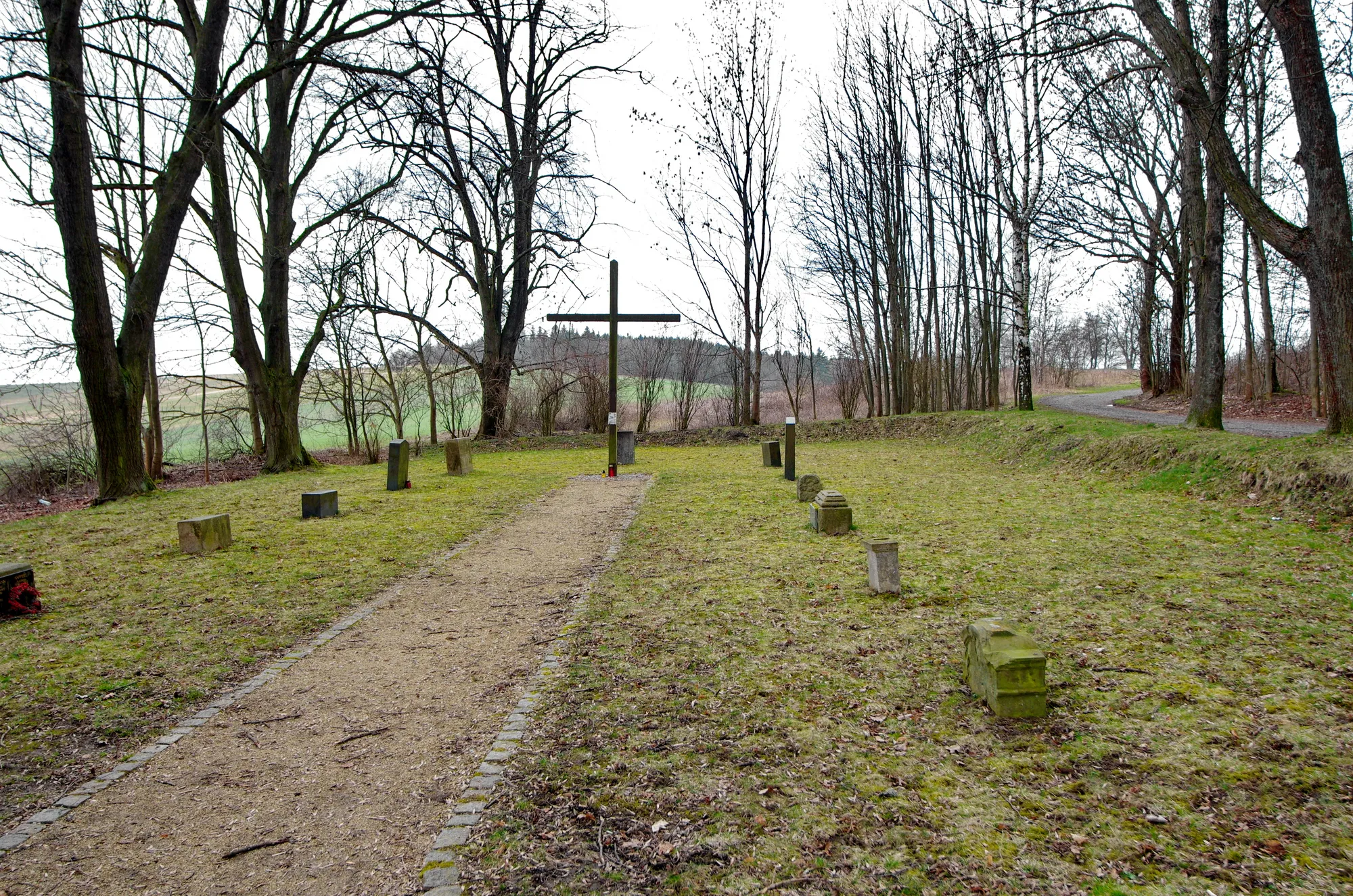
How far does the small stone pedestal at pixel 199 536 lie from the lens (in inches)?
265

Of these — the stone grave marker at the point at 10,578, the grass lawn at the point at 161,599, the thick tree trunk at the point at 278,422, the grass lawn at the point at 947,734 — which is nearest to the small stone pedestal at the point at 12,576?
the stone grave marker at the point at 10,578

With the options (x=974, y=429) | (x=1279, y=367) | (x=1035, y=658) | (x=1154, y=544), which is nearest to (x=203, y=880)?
(x=1035, y=658)

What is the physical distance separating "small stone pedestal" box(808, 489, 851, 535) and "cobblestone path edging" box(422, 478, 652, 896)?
343 cm

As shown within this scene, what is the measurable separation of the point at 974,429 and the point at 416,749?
1564cm

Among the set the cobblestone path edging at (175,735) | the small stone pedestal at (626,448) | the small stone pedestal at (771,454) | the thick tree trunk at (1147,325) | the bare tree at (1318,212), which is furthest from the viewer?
the thick tree trunk at (1147,325)

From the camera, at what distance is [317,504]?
8.67 m

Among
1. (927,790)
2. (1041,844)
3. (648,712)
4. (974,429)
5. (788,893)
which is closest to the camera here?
(788,893)

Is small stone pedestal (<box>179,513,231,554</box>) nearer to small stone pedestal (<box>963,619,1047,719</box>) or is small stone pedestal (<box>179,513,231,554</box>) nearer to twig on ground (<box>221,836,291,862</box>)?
twig on ground (<box>221,836,291,862</box>)

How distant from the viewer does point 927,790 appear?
2.71m

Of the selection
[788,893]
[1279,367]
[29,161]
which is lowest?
[788,893]

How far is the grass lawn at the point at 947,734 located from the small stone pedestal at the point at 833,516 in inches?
38.7

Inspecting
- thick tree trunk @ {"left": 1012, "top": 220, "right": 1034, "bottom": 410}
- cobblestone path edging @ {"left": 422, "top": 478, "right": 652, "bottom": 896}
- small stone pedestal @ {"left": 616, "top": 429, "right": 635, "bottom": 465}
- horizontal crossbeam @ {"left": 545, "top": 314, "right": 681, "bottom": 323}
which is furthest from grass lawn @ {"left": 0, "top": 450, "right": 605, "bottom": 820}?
thick tree trunk @ {"left": 1012, "top": 220, "right": 1034, "bottom": 410}

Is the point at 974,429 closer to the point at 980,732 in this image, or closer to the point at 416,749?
the point at 980,732

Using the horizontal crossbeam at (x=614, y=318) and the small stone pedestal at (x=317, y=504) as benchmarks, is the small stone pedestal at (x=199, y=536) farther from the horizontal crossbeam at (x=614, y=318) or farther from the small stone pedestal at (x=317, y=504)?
the horizontal crossbeam at (x=614, y=318)
